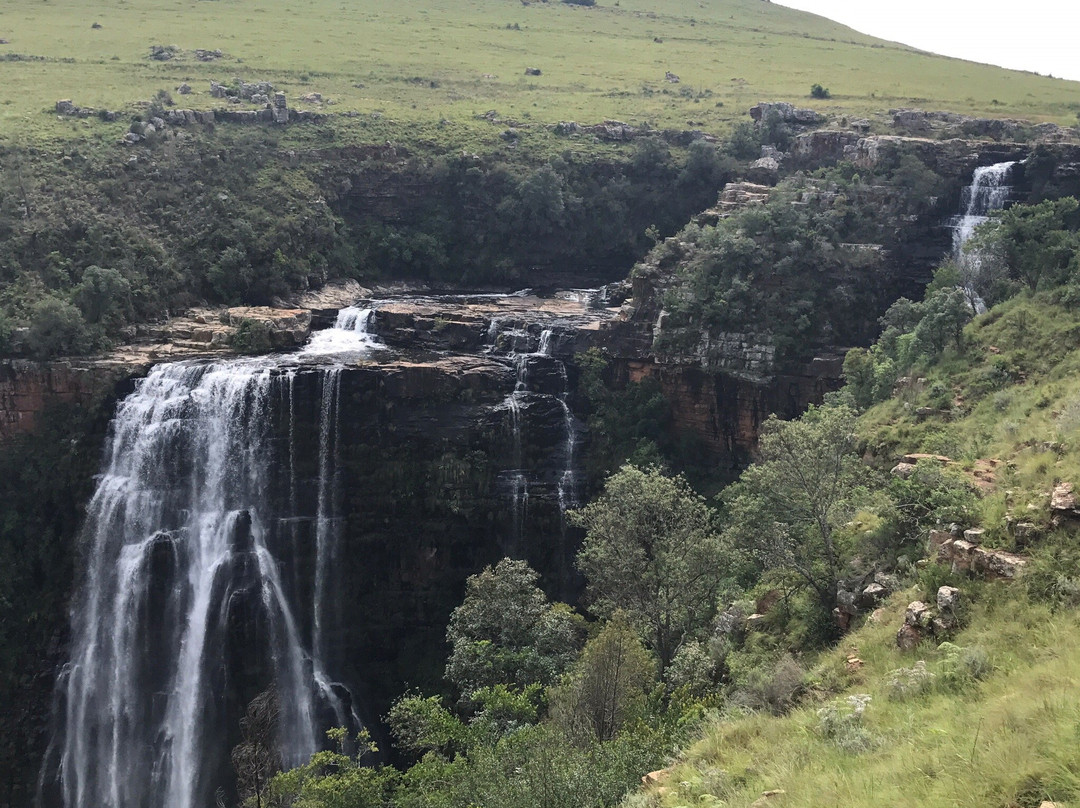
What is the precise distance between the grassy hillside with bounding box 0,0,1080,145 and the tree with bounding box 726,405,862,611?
156 ft

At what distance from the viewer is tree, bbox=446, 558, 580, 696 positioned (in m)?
25.5

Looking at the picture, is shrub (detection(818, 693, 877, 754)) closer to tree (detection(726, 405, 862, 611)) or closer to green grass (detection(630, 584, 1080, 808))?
green grass (detection(630, 584, 1080, 808))

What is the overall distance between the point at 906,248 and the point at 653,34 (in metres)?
60.0

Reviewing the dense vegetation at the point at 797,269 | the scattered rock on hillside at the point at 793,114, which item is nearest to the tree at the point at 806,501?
the dense vegetation at the point at 797,269

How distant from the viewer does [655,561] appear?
2511 cm

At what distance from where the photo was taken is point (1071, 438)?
17.7 metres

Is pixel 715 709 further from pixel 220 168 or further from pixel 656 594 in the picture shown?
pixel 220 168

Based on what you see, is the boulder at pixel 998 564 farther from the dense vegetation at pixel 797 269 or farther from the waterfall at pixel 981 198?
the waterfall at pixel 981 198

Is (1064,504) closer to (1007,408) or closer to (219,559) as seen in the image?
(1007,408)

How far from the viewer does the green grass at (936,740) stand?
8789 mm

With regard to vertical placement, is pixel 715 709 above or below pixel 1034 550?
below

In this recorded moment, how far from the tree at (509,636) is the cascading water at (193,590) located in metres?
11.2

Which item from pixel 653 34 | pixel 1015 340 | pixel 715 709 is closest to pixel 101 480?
pixel 715 709

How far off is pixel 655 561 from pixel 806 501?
568 centimetres
